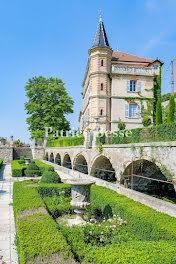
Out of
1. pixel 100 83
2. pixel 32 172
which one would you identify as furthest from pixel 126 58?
pixel 32 172

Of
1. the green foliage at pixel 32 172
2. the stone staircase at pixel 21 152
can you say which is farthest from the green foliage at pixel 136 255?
the stone staircase at pixel 21 152

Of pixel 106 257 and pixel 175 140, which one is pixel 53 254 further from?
pixel 175 140

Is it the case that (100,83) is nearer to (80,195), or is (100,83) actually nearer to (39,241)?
(80,195)

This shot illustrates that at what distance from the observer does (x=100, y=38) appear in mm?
25844

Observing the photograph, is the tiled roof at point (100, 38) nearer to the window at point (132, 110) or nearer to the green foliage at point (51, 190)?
the window at point (132, 110)

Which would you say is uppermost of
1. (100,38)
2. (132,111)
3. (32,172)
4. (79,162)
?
(100,38)

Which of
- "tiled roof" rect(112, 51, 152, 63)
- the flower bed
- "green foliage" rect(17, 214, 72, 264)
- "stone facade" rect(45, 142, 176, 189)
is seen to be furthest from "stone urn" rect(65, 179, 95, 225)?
"tiled roof" rect(112, 51, 152, 63)

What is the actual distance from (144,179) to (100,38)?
1905 cm

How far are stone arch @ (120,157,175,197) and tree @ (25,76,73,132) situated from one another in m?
19.9

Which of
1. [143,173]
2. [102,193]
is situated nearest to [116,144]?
[143,173]

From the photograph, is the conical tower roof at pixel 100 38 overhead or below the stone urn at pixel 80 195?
overhead

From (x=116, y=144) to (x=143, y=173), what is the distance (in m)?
2.47

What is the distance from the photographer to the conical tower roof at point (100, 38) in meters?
25.3

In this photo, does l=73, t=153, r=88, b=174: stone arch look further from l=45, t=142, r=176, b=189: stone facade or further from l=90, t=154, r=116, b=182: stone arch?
l=90, t=154, r=116, b=182: stone arch
